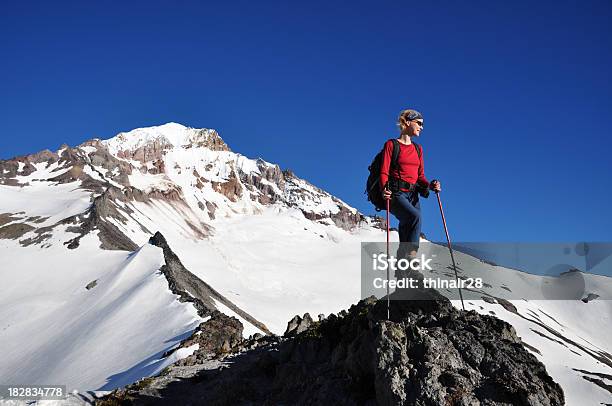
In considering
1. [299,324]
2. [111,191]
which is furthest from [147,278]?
[111,191]

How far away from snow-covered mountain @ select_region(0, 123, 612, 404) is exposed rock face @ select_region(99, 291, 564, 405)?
3.93 meters

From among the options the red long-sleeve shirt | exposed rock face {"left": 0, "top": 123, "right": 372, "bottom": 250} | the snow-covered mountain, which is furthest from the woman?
exposed rock face {"left": 0, "top": 123, "right": 372, "bottom": 250}

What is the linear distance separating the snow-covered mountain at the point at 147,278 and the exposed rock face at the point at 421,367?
3.93 metres

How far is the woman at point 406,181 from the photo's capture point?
8750 millimetres

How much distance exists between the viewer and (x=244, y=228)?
168 m

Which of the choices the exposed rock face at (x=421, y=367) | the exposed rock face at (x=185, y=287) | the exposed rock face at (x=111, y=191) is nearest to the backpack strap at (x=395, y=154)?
the exposed rock face at (x=421, y=367)

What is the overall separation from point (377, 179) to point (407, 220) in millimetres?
958

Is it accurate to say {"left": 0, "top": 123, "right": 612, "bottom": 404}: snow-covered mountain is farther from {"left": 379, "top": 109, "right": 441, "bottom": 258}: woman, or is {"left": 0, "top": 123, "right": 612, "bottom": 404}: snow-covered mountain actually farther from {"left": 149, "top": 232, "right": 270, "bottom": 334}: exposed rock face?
{"left": 379, "top": 109, "right": 441, "bottom": 258}: woman

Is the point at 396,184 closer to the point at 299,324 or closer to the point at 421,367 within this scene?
the point at 421,367

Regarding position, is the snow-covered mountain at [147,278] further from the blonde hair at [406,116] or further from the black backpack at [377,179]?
the blonde hair at [406,116]

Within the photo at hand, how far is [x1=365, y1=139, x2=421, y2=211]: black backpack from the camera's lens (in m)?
8.84

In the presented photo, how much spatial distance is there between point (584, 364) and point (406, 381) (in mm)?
80836

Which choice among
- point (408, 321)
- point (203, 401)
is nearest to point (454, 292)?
point (408, 321)

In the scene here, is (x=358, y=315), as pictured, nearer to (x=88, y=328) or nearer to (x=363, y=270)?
(x=363, y=270)
